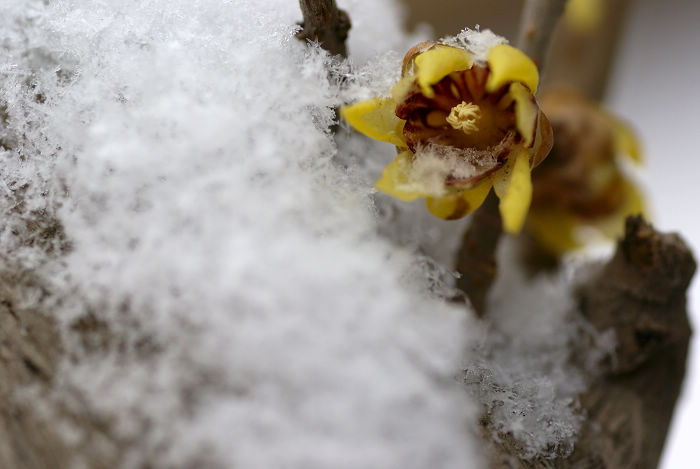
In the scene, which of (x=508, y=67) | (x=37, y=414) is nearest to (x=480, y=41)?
(x=508, y=67)

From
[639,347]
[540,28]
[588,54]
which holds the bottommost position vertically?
[639,347]

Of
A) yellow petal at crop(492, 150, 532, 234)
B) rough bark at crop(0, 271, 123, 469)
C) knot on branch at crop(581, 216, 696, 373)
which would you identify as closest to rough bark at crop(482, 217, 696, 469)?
knot on branch at crop(581, 216, 696, 373)

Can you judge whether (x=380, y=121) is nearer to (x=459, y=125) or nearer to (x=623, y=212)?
(x=459, y=125)

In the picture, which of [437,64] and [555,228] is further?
[555,228]

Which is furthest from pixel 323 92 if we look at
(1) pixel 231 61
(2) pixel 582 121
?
(2) pixel 582 121

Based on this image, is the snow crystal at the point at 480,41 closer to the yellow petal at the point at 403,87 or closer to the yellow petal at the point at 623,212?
the yellow petal at the point at 403,87

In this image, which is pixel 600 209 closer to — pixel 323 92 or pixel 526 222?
pixel 526 222

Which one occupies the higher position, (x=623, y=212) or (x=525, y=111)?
(x=623, y=212)
